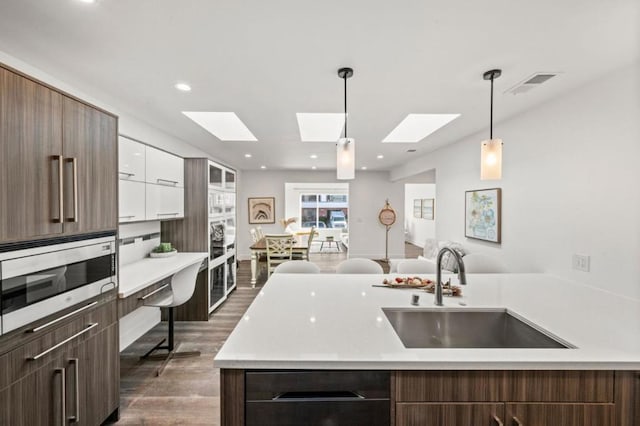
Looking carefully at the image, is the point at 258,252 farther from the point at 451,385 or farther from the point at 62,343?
the point at 451,385

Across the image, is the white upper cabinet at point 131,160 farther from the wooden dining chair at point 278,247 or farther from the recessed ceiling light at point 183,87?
the wooden dining chair at point 278,247

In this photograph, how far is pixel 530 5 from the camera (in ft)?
4.48

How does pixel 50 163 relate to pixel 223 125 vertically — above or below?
below

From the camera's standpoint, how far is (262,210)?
25.6 feet

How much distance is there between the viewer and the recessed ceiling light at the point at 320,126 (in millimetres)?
3363

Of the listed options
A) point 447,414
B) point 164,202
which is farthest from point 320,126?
point 447,414

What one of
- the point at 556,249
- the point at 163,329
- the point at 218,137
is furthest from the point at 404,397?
the point at 218,137

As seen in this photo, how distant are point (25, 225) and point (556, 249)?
374 centimetres

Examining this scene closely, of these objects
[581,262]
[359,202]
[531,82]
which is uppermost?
[531,82]

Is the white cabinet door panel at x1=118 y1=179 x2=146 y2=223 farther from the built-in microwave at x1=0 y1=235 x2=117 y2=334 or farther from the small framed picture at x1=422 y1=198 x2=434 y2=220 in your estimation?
the small framed picture at x1=422 y1=198 x2=434 y2=220

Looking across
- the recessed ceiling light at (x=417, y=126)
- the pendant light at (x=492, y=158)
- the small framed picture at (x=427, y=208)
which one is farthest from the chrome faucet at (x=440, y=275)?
the small framed picture at (x=427, y=208)

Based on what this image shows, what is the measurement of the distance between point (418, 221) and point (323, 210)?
3636 millimetres

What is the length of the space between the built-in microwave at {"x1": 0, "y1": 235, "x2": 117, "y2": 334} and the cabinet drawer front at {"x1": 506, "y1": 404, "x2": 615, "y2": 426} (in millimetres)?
2110

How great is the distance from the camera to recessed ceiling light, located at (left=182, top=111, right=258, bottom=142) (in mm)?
3291
